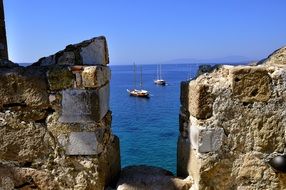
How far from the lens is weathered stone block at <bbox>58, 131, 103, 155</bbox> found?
272cm

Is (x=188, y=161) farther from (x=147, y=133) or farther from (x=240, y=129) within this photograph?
(x=147, y=133)

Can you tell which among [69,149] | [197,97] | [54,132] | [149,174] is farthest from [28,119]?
[197,97]

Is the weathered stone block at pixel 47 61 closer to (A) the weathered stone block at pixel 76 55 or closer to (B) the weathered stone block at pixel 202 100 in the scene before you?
(A) the weathered stone block at pixel 76 55

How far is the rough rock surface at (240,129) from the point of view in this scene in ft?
8.79

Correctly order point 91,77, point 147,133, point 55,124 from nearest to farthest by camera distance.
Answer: point 91,77
point 55,124
point 147,133

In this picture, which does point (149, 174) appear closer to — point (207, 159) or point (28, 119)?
point (207, 159)

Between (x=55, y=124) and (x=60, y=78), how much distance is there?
0.37 m

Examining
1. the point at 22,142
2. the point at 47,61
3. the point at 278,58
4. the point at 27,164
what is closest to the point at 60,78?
the point at 47,61

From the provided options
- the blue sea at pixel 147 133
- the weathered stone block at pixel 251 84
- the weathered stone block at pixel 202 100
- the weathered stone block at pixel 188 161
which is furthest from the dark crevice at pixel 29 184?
the blue sea at pixel 147 133

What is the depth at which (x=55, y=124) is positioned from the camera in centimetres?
274

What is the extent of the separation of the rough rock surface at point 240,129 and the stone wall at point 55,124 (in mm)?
807

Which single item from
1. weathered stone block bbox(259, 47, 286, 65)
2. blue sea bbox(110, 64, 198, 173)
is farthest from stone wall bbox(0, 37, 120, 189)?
blue sea bbox(110, 64, 198, 173)

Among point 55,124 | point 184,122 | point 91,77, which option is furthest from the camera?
point 184,122

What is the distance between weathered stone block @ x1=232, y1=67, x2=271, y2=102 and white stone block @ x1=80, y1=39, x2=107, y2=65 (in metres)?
1.16
